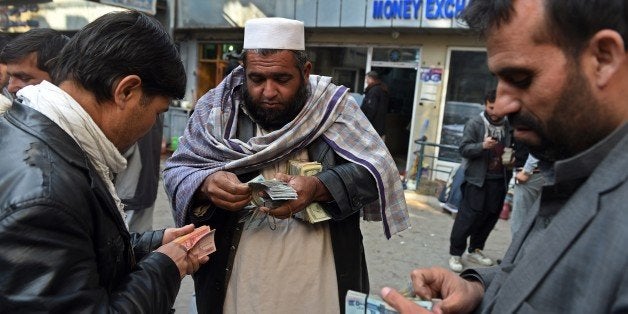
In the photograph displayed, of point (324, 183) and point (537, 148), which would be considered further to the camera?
point (324, 183)

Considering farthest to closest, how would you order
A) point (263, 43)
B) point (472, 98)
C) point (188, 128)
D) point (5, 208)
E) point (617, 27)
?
point (472, 98), point (188, 128), point (263, 43), point (5, 208), point (617, 27)

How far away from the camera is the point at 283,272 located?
1942 millimetres

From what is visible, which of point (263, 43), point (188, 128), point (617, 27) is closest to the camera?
point (617, 27)

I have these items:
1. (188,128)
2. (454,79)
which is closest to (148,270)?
(188,128)

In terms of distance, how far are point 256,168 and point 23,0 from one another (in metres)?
13.4

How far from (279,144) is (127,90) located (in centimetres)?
77

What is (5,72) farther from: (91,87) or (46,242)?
(46,242)

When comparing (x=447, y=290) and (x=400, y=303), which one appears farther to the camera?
(x=447, y=290)

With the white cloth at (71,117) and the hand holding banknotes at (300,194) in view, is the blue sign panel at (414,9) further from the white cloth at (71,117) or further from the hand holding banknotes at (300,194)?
the white cloth at (71,117)

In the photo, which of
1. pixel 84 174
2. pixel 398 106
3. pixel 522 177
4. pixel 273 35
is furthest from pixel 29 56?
pixel 398 106

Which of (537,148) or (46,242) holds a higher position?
(537,148)

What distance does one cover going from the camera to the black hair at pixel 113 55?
1.21 metres

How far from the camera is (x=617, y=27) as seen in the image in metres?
0.83

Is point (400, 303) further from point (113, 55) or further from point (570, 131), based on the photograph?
point (113, 55)
